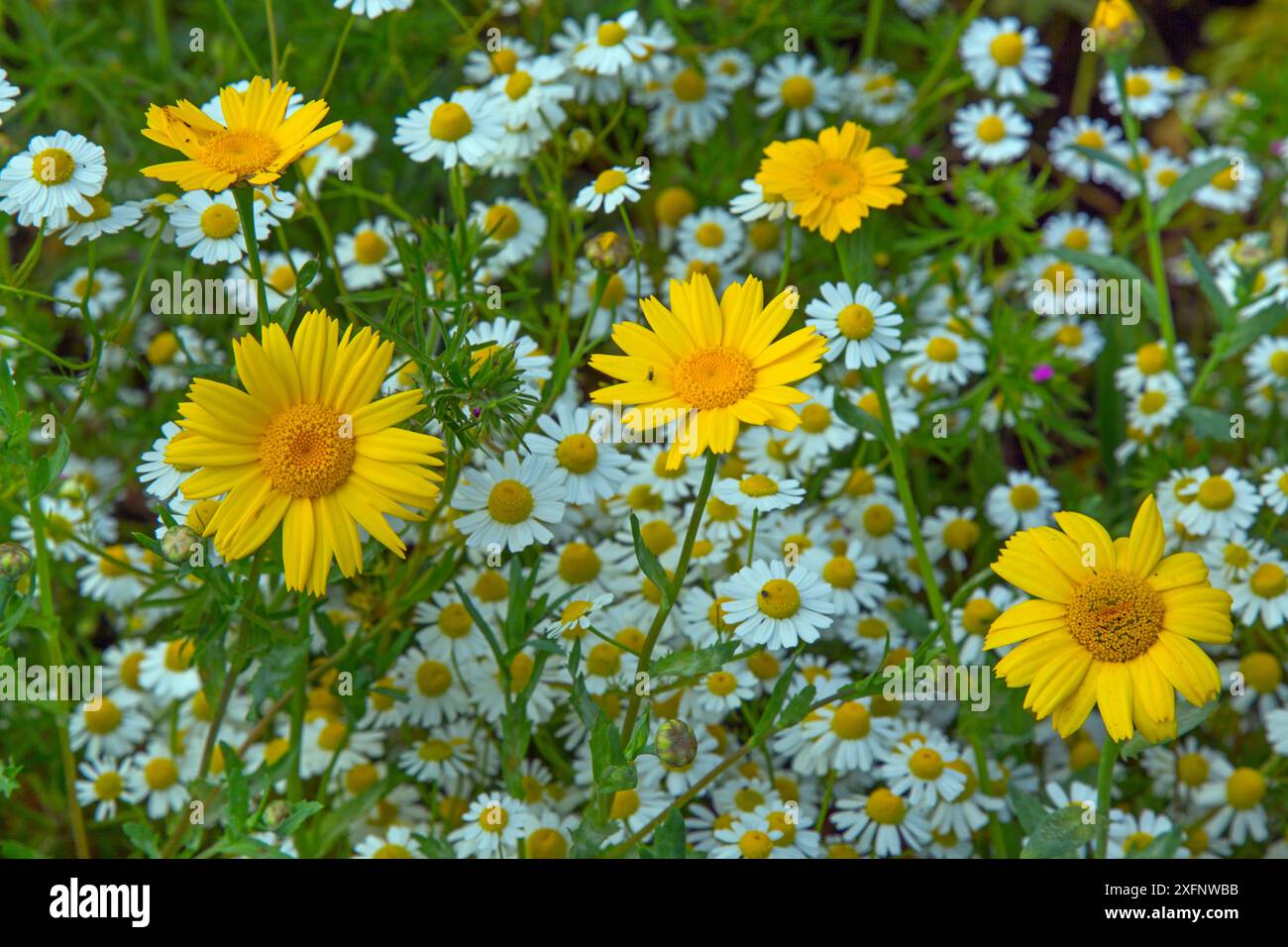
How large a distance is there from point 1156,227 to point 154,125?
5.07ft

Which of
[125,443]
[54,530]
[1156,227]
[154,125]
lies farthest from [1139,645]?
[125,443]

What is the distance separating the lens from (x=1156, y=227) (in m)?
2.13

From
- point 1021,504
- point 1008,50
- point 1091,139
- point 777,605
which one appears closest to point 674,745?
point 777,605

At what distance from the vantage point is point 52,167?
5.12ft

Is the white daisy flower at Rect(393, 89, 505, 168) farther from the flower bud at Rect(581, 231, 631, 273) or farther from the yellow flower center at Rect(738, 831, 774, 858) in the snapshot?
the yellow flower center at Rect(738, 831, 774, 858)

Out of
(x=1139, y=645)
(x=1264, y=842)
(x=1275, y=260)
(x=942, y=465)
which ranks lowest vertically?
(x=1264, y=842)

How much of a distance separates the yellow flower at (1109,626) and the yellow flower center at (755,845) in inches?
17.8

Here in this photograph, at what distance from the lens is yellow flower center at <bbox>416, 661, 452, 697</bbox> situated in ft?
6.09

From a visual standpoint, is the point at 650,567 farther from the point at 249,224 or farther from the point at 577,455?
the point at 249,224

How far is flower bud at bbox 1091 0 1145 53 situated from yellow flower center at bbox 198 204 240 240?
1.36m

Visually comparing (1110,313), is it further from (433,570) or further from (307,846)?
(307,846)

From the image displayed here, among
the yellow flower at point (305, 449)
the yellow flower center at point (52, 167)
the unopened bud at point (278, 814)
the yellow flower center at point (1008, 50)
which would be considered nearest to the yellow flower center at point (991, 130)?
the yellow flower center at point (1008, 50)

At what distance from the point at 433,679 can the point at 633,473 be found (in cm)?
45
